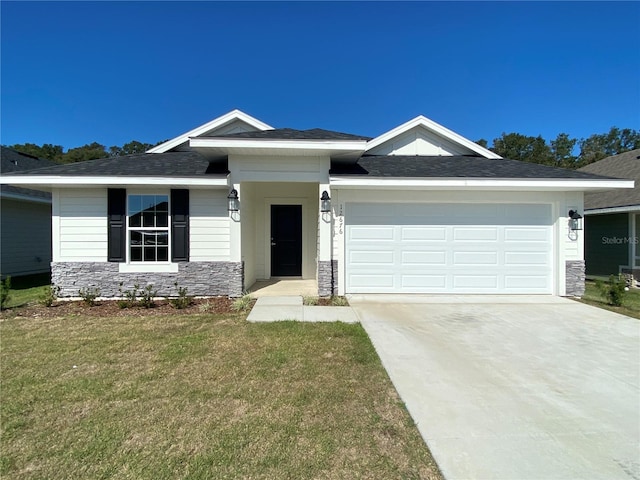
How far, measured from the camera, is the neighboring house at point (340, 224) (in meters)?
7.68

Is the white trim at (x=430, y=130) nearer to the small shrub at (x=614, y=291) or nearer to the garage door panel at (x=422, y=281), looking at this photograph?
the garage door panel at (x=422, y=281)

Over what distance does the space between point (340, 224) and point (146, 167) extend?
5056mm

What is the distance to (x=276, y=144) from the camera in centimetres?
698

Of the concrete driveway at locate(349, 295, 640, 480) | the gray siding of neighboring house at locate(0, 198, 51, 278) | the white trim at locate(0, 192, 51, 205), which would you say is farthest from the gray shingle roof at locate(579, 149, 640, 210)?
the gray siding of neighboring house at locate(0, 198, 51, 278)

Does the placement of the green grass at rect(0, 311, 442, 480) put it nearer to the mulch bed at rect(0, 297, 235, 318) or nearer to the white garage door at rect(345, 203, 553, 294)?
the mulch bed at rect(0, 297, 235, 318)

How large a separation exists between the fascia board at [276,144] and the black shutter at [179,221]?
1471 millimetres

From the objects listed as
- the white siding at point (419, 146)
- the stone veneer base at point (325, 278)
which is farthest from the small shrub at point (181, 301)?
the white siding at point (419, 146)

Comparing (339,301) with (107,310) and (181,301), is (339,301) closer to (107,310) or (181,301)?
(181,301)

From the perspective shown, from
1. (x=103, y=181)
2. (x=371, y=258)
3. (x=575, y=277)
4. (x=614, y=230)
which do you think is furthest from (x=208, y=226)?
(x=614, y=230)

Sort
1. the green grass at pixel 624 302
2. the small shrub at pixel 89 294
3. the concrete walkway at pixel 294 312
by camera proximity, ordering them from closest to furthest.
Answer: the concrete walkway at pixel 294 312, the green grass at pixel 624 302, the small shrub at pixel 89 294

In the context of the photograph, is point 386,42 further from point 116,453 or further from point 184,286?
point 116,453

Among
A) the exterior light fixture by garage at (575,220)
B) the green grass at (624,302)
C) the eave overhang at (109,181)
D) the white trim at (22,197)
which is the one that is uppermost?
the white trim at (22,197)

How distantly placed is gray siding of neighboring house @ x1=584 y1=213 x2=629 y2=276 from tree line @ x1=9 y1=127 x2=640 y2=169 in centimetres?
2733

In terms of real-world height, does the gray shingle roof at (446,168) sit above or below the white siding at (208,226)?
above
